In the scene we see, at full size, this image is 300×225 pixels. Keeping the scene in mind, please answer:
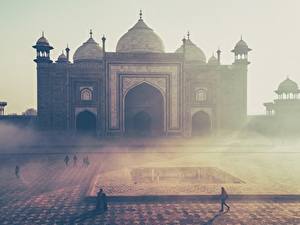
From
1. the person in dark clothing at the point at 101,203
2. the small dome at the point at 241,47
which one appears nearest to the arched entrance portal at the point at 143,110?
the small dome at the point at 241,47

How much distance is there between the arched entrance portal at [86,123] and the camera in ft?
83.8

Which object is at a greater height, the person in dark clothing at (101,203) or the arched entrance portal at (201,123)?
the arched entrance portal at (201,123)

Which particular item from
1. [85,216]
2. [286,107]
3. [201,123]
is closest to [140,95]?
[201,123]

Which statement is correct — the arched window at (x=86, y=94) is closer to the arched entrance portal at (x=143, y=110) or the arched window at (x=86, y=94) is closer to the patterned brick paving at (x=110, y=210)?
the arched entrance portal at (x=143, y=110)

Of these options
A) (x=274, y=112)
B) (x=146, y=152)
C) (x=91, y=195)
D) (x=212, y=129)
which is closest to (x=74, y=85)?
(x=146, y=152)

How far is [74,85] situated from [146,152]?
10.0 m

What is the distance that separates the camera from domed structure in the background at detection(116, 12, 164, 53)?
27.6 metres

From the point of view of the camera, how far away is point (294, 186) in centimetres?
1095

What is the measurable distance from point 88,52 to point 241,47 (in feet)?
49.4

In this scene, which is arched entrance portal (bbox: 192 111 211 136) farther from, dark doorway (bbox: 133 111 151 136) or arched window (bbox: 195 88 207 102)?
dark doorway (bbox: 133 111 151 136)

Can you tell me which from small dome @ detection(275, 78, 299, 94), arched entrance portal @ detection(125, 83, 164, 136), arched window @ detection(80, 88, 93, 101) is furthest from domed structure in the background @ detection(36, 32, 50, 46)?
small dome @ detection(275, 78, 299, 94)

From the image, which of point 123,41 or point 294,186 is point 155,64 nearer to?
point 123,41

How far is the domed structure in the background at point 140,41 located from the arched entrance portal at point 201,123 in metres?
7.22

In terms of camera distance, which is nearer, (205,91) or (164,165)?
(164,165)
